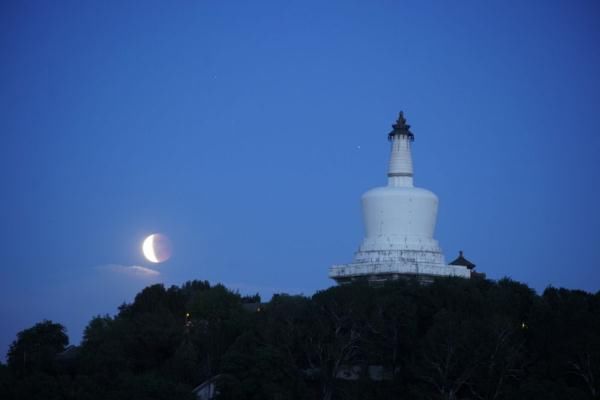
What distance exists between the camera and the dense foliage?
6744 centimetres

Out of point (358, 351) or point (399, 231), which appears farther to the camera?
point (399, 231)

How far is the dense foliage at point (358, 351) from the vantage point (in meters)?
67.4

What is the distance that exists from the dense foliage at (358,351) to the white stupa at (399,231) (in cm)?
398

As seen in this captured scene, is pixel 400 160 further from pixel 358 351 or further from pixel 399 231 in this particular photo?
pixel 358 351

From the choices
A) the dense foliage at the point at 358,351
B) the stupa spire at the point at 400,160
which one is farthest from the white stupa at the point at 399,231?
the dense foliage at the point at 358,351

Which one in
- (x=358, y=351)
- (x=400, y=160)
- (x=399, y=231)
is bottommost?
(x=358, y=351)

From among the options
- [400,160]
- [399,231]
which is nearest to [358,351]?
[399,231]

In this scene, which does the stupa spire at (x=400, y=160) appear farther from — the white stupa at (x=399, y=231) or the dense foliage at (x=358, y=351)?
the dense foliage at (x=358, y=351)

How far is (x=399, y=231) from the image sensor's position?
275 feet

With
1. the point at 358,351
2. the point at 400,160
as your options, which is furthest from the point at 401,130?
the point at 358,351

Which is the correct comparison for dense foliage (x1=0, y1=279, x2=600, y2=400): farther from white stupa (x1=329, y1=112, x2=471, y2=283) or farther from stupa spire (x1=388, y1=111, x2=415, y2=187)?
stupa spire (x1=388, y1=111, x2=415, y2=187)

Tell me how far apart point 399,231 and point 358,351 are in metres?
13.3

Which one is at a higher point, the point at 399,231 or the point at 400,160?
the point at 400,160

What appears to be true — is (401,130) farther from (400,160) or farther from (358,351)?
(358,351)
